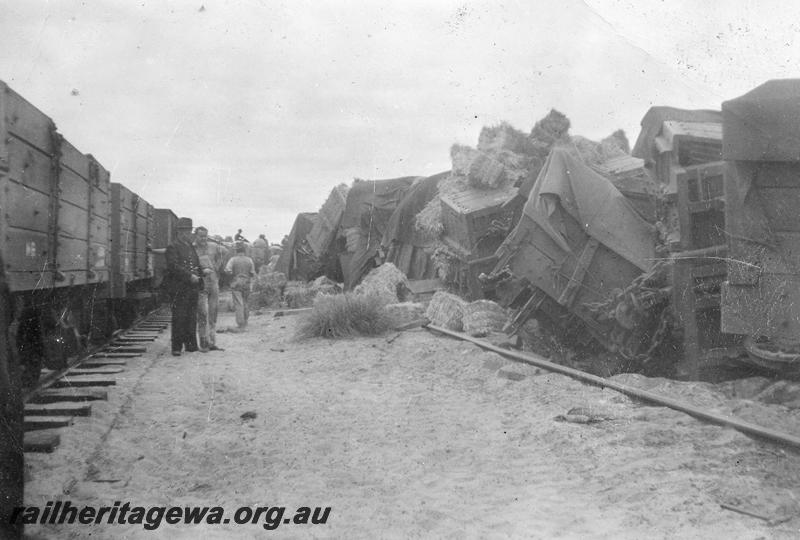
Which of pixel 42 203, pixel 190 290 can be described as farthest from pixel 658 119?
pixel 190 290

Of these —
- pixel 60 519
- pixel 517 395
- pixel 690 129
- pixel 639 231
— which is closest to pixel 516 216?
pixel 639 231

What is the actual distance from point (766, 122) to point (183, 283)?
7819 millimetres

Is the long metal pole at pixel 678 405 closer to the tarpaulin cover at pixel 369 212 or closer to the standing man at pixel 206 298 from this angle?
the standing man at pixel 206 298

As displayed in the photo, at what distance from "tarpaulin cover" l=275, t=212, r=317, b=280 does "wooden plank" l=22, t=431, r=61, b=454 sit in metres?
17.3

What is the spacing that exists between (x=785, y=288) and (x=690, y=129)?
9.37 ft

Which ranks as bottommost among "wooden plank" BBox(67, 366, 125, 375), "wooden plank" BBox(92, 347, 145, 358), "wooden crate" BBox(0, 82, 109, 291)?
"wooden plank" BBox(67, 366, 125, 375)

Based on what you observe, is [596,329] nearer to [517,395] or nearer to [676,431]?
[517,395]

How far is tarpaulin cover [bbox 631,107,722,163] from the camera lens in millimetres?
7785

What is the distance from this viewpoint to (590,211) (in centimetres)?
827

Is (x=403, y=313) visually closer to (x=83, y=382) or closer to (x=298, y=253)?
(x=83, y=382)

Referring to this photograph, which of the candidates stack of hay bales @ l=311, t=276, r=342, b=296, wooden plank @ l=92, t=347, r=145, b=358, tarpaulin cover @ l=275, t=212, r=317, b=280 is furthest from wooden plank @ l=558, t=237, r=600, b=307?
tarpaulin cover @ l=275, t=212, r=317, b=280

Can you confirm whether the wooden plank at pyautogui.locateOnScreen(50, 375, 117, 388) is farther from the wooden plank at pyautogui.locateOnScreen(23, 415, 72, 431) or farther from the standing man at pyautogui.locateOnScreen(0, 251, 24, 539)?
the standing man at pyautogui.locateOnScreen(0, 251, 24, 539)

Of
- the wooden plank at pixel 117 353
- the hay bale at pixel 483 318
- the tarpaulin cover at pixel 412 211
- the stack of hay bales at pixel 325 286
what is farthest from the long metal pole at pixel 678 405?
the stack of hay bales at pixel 325 286

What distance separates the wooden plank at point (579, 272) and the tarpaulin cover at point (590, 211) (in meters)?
0.14
